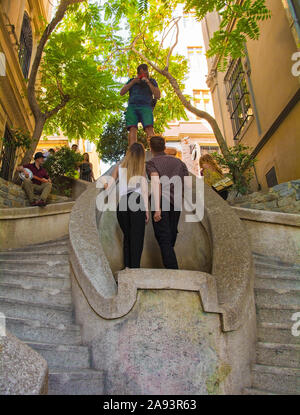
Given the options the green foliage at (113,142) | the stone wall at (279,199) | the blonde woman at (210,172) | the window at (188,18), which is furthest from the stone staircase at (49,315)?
the window at (188,18)

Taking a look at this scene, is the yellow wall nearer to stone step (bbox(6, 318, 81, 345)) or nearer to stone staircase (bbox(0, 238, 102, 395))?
stone staircase (bbox(0, 238, 102, 395))

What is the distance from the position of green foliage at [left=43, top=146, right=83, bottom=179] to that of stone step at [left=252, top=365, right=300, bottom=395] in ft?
27.0

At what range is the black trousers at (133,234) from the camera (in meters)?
3.10

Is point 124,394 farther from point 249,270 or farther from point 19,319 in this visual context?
point 249,270

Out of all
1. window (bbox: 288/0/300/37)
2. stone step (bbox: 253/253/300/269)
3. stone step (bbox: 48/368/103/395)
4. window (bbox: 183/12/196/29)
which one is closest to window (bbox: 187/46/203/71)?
window (bbox: 183/12/196/29)

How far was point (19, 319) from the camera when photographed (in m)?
2.93

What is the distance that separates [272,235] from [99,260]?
9.57 ft

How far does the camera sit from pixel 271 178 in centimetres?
960

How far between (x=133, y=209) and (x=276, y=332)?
1822 mm

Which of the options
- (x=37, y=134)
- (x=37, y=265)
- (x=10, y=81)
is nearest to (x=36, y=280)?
(x=37, y=265)

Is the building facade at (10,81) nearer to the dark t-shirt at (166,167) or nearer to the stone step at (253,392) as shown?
the dark t-shirt at (166,167)

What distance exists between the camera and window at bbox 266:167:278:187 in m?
9.32

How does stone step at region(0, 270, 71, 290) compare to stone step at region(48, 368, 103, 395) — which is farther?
stone step at region(0, 270, 71, 290)

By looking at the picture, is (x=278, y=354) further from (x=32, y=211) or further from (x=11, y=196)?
(x=11, y=196)
